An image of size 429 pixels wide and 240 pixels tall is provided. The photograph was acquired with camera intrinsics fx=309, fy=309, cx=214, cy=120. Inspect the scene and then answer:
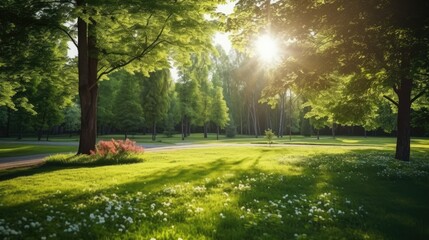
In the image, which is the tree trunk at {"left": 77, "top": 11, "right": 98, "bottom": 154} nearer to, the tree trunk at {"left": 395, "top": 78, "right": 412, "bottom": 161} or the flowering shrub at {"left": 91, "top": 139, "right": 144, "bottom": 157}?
the flowering shrub at {"left": 91, "top": 139, "right": 144, "bottom": 157}

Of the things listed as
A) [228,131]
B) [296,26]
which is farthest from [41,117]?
[296,26]

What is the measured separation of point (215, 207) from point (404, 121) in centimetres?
1952

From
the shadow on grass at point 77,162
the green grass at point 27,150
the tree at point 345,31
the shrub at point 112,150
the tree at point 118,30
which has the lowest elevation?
the green grass at point 27,150

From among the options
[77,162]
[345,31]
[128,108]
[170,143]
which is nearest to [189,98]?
[128,108]

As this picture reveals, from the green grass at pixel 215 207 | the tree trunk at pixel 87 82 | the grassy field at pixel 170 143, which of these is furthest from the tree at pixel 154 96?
the green grass at pixel 215 207

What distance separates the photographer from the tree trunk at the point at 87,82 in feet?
66.6

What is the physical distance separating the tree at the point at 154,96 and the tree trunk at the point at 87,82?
39.8 metres

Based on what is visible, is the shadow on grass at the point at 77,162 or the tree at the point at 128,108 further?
the tree at the point at 128,108

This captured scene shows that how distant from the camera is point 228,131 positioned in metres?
77.1

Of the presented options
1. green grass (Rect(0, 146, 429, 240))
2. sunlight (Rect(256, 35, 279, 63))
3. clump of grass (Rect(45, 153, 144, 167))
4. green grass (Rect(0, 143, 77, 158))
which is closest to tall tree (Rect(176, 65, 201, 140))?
green grass (Rect(0, 143, 77, 158))

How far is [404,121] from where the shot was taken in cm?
2214

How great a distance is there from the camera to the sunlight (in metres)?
12.4

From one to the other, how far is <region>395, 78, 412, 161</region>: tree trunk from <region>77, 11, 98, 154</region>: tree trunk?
70.5 feet

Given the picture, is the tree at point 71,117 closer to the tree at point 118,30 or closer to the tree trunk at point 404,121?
the tree at point 118,30
